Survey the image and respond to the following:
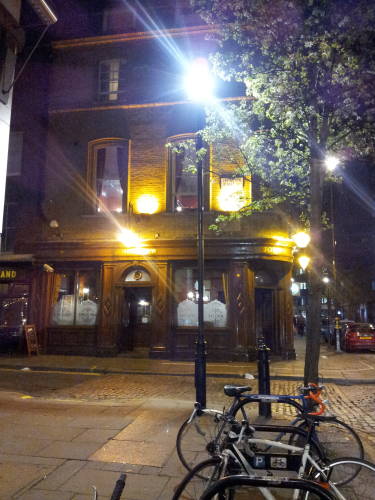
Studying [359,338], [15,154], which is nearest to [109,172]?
[15,154]

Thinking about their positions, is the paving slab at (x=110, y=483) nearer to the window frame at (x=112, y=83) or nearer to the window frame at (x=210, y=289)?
the window frame at (x=210, y=289)

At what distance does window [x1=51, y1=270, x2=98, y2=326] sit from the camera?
1572cm

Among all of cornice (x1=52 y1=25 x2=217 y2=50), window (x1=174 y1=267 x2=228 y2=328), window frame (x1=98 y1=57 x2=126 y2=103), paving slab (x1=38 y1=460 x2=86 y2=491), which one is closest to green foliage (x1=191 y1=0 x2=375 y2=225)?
paving slab (x1=38 y1=460 x2=86 y2=491)

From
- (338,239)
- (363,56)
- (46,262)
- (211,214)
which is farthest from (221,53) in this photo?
(338,239)

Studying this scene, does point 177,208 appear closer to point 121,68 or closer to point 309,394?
point 121,68

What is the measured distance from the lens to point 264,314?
51.6ft

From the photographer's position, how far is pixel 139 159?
15867 mm

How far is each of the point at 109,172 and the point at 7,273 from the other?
5.70 meters

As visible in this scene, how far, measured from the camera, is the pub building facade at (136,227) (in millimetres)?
14773

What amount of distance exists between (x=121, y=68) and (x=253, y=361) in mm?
12592

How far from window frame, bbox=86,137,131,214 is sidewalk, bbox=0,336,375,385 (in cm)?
577

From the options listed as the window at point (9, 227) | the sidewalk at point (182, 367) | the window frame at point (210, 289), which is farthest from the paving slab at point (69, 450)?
the window at point (9, 227)

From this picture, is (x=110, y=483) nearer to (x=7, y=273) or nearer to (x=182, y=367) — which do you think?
(x=182, y=367)

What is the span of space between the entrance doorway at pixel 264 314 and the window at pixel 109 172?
255 inches
